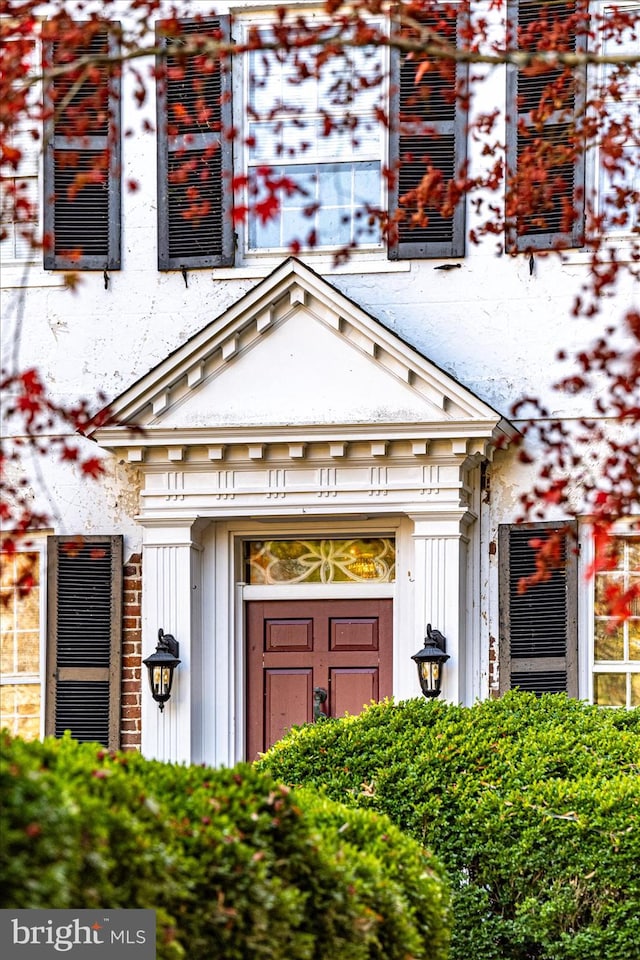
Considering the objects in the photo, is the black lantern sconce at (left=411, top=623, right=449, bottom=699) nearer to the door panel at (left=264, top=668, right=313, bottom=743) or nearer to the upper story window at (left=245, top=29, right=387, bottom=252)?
the door panel at (left=264, top=668, right=313, bottom=743)

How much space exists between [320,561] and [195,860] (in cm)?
730

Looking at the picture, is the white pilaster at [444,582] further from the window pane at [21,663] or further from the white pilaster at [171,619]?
the window pane at [21,663]

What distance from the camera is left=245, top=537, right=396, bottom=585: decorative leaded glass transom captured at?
1182 centimetres

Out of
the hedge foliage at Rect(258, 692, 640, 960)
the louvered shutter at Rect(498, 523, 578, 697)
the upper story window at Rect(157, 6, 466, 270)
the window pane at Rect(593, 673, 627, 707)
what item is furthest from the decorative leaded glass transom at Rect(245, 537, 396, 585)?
the hedge foliage at Rect(258, 692, 640, 960)

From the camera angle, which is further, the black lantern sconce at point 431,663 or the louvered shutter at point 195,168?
the louvered shutter at point 195,168

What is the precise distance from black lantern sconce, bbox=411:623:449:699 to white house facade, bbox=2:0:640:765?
13 centimetres

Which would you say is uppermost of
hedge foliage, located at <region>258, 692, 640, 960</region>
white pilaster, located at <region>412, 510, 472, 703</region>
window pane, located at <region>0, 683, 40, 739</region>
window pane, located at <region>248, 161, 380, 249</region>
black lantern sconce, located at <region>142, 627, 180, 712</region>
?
window pane, located at <region>248, 161, 380, 249</region>

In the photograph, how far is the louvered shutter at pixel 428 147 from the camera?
38.4 ft

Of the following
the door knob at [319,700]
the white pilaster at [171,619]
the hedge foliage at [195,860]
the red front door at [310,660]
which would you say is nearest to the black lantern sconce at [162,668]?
the white pilaster at [171,619]

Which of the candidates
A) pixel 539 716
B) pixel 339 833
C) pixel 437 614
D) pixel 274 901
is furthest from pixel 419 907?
pixel 437 614

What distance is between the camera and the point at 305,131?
40.4 ft

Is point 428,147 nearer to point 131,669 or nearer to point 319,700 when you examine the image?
point 319,700

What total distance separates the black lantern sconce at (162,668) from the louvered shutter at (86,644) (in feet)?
1.46

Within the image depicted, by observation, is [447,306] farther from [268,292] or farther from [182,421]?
[182,421]
